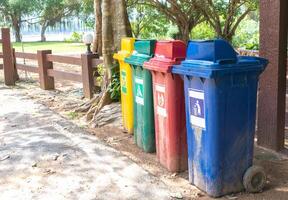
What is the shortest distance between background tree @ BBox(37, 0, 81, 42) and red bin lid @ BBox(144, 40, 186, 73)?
4445 centimetres

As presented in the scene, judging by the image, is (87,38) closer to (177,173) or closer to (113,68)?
(113,68)

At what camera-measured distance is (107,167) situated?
5.66m

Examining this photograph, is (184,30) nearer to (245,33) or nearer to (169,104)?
(245,33)

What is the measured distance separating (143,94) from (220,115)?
5.40ft

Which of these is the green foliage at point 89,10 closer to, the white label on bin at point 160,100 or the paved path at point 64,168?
the paved path at point 64,168

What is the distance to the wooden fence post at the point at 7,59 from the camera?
539 inches

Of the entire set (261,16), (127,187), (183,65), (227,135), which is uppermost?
(261,16)

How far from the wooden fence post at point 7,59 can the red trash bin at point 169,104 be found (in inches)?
361

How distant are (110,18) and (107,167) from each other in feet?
13.0

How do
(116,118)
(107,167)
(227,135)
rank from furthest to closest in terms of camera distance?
(116,118) < (107,167) < (227,135)

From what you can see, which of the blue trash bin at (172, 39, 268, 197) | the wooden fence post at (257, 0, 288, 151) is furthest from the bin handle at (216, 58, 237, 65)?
the wooden fence post at (257, 0, 288, 151)

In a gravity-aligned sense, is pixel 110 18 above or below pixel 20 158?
above

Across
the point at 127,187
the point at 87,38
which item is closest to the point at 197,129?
the point at 127,187

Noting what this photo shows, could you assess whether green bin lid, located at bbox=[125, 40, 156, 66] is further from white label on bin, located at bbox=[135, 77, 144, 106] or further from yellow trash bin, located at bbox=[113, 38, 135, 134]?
yellow trash bin, located at bbox=[113, 38, 135, 134]
